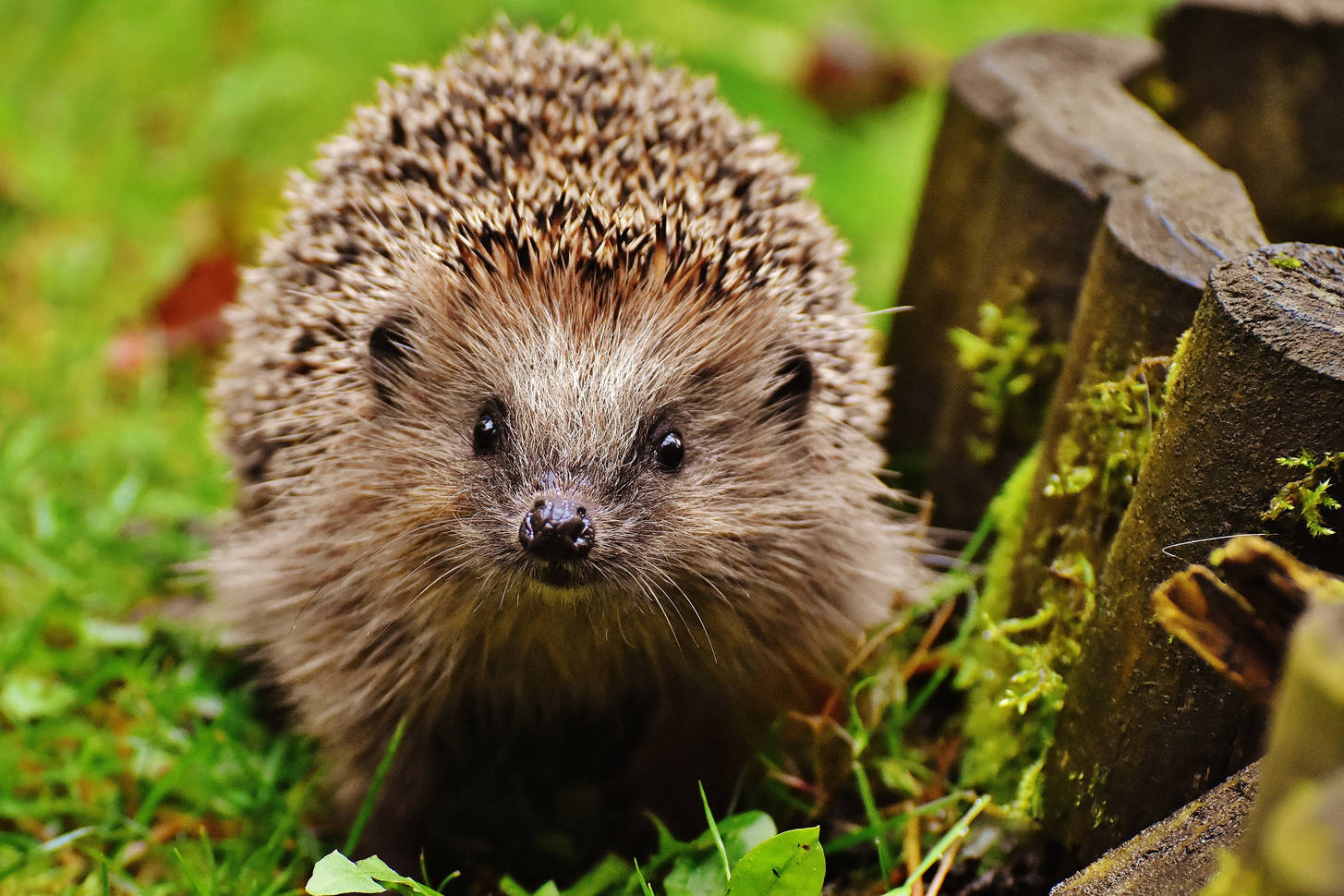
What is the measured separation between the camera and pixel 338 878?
2006mm

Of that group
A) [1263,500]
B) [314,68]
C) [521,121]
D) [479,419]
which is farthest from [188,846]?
[314,68]

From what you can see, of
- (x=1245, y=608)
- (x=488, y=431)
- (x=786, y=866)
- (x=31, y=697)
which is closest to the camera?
(x=1245, y=608)

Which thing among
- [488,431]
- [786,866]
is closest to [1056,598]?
[786,866]

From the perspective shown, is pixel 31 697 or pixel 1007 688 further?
pixel 31 697

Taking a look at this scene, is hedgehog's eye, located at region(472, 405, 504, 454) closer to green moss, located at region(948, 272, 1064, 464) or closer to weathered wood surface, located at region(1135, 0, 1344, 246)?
green moss, located at region(948, 272, 1064, 464)

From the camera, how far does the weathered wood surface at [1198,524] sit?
1664 mm

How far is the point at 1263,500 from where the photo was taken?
1.75 meters

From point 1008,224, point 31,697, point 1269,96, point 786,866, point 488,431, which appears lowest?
point 31,697

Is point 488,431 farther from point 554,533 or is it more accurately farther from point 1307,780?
point 1307,780

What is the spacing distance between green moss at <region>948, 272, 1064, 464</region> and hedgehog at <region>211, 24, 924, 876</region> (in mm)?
333

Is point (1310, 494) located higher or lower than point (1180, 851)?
higher

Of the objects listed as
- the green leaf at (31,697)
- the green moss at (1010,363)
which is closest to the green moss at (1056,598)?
the green moss at (1010,363)

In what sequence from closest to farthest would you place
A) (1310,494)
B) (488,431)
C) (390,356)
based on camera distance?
(1310,494), (488,431), (390,356)

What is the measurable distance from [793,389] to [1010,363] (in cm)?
66
